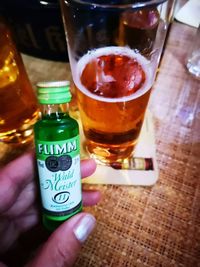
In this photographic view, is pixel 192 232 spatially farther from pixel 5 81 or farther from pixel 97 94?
pixel 5 81

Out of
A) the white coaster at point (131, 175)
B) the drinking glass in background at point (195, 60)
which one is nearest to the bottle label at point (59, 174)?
the white coaster at point (131, 175)

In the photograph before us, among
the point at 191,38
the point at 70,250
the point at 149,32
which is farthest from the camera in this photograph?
the point at 191,38

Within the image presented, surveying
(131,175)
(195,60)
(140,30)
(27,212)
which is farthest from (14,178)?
(195,60)

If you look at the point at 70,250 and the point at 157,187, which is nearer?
the point at 70,250

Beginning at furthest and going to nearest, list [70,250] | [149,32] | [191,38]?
[191,38] → [149,32] → [70,250]

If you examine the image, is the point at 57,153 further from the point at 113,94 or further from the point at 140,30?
the point at 140,30

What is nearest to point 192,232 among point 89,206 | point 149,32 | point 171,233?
point 171,233

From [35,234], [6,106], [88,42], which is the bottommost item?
[35,234]

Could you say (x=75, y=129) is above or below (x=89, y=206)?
above
